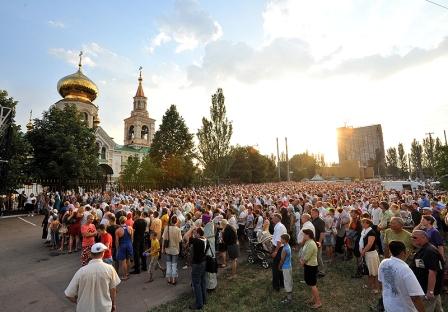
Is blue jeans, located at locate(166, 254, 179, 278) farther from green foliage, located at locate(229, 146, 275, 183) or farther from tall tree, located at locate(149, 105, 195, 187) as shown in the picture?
green foliage, located at locate(229, 146, 275, 183)

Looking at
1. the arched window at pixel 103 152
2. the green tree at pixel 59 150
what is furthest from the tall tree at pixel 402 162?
the green tree at pixel 59 150

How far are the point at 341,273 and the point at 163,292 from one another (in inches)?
205

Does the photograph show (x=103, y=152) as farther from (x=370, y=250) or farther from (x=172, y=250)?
(x=370, y=250)

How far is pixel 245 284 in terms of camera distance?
738 centimetres

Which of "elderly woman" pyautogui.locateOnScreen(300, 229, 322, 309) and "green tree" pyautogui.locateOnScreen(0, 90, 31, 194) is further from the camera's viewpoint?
"green tree" pyautogui.locateOnScreen(0, 90, 31, 194)

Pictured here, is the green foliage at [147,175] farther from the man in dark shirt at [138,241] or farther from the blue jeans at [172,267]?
the blue jeans at [172,267]

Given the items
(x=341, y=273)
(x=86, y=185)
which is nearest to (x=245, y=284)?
(x=341, y=273)

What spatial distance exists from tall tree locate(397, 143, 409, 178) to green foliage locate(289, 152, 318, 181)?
1069 inches

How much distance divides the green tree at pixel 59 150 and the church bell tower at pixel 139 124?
36174 millimetres

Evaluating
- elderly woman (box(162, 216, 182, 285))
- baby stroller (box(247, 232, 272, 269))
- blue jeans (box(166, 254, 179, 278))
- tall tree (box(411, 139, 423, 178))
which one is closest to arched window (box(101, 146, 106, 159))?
baby stroller (box(247, 232, 272, 269))

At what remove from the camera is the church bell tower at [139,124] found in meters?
62.1

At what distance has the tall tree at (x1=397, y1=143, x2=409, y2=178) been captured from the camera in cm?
8951

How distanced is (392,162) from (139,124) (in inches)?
3335

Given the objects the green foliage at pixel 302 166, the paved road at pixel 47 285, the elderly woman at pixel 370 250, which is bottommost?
the paved road at pixel 47 285
